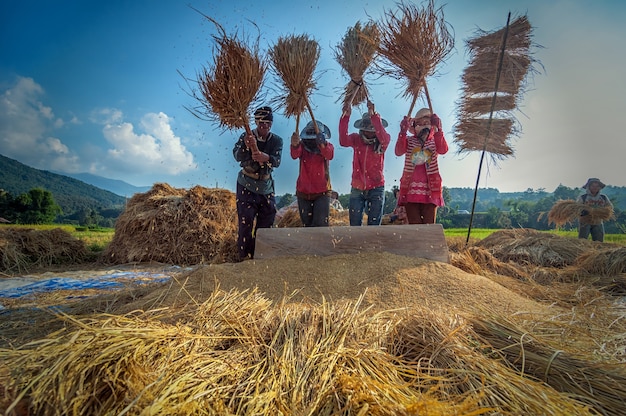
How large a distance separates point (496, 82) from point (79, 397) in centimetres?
614

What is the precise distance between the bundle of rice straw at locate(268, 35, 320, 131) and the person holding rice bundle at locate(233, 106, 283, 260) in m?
0.40

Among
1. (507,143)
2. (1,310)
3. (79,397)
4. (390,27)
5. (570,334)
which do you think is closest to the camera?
(79,397)

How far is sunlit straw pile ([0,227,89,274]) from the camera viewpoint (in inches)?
219

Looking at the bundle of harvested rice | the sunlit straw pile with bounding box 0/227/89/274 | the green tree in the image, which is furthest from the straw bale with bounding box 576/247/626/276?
the green tree

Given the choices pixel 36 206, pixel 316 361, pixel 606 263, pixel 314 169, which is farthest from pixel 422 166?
pixel 36 206

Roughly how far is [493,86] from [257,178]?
13.8 feet

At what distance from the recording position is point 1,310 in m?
3.01

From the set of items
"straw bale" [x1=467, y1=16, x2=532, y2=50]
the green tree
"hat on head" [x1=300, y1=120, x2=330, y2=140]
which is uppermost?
"straw bale" [x1=467, y1=16, x2=532, y2=50]

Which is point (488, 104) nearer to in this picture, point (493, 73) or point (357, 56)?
point (493, 73)

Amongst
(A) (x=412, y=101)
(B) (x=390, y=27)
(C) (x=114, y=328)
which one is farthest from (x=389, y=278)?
(B) (x=390, y=27)

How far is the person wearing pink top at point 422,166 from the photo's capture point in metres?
4.21

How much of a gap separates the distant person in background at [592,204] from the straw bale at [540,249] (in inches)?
48.9

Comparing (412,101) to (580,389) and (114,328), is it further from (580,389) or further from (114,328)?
(114,328)

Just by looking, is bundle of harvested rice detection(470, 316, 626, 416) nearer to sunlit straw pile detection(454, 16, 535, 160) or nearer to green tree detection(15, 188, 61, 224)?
sunlit straw pile detection(454, 16, 535, 160)
